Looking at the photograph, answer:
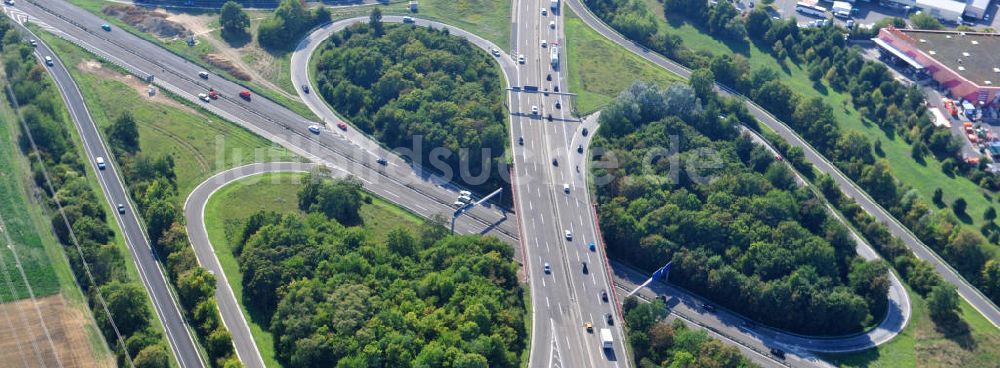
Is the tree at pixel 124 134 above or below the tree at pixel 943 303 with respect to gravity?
above

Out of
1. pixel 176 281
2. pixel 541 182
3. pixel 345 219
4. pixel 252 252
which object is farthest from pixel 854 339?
pixel 176 281

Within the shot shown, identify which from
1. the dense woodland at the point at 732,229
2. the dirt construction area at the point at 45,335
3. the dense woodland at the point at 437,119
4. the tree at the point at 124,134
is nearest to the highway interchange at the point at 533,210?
the tree at the point at 124,134

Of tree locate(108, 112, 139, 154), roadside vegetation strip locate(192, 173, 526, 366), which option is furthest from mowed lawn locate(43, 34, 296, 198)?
roadside vegetation strip locate(192, 173, 526, 366)

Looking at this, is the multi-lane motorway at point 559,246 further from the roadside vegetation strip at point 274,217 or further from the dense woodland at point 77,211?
the dense woodland at point 77,211

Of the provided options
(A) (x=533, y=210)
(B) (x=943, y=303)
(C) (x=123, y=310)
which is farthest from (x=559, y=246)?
(C) (x=123, y=310)

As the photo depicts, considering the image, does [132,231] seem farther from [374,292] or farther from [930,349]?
[930,349]

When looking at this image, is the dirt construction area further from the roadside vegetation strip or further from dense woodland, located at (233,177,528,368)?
dense woodland, located at (233,177,528,368)
